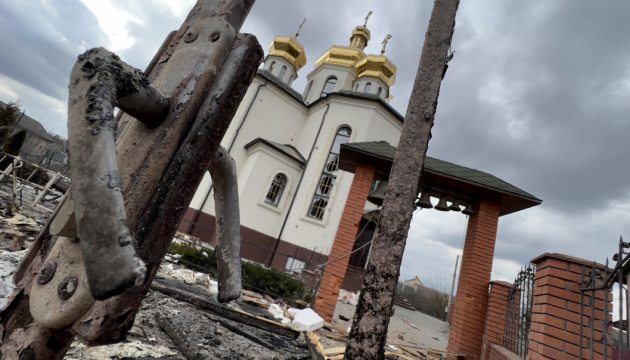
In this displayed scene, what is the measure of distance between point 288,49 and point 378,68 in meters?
7.52

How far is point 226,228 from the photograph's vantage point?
2.46 feet

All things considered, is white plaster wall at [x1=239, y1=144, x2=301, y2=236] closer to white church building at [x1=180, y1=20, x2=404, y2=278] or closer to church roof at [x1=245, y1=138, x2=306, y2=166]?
white church building at [x1=180, y1=20, x2=404, y2=278]

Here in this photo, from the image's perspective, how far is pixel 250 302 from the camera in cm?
583

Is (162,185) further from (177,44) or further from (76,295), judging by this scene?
(177,44)

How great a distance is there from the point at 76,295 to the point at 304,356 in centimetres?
376

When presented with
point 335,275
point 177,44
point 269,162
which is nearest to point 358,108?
point 269,162

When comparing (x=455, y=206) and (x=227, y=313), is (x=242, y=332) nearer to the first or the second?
(x=227, y=313)

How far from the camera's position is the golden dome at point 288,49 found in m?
23.9

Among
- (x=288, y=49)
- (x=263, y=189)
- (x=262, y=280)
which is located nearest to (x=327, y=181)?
(x=263, y=189)

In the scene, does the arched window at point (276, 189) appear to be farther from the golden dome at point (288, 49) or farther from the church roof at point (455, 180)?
the golden dome at point (288, 49)

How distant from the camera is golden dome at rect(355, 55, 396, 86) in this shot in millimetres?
22625

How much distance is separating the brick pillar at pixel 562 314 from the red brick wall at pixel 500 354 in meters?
0.76

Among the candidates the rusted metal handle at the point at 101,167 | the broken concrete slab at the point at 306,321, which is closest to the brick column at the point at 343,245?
the broken concrete slab at the point at 306,321

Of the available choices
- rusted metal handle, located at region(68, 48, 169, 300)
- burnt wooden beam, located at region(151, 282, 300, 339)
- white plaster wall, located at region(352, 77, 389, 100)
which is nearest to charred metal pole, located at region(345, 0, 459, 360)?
burnt wooden beam, located at region(151, 282, 300, 339)
